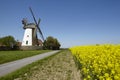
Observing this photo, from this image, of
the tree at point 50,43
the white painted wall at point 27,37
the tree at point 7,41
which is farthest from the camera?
the tree at point 7,41

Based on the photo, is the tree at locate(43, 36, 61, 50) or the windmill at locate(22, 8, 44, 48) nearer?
the windmill at locate(22, 8, 44, 48)

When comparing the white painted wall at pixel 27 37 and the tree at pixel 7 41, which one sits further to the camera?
the tree at pixel 7 41

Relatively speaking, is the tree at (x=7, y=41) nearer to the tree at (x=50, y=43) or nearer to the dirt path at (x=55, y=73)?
the tree at (x=50, y=43)

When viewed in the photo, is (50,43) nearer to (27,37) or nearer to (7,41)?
(27,37)

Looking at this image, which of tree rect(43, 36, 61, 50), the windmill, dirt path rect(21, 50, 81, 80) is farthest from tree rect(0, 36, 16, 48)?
dirt path rect(21, 50, 81, 80)

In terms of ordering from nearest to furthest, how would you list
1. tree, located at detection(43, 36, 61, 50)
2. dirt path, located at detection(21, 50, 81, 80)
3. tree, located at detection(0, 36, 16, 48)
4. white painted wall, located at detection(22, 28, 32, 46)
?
dirt path, located at detection(21, 50, 81, 80)
white painted wall, located at detection(22, 28, 32, 46)
tree, located at detection(43, 36, 61, 50)
tree, located at detection(0, 36, 16, 48)

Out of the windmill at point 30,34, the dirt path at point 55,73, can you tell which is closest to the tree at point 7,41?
the windmill at point 30,34

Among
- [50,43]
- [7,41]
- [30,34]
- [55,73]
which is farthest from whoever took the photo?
[7,41]

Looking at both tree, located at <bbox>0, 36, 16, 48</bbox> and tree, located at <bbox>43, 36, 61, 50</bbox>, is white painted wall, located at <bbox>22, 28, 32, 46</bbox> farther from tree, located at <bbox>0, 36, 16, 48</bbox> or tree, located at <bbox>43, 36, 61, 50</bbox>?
tree, located at <bbox>0, 36, 16, 48</bbox>

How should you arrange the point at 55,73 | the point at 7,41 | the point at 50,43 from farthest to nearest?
the point at 7,41 < the point at 50,43 < the point at 55,73

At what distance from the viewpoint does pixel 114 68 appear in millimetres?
5875

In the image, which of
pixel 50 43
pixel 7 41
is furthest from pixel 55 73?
pixel 7 41

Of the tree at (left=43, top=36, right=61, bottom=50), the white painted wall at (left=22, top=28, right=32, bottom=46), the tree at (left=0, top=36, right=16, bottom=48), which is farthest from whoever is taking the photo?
the tree at (left=0, top=36, right=16, bottom=48)

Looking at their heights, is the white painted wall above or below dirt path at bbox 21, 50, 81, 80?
above
